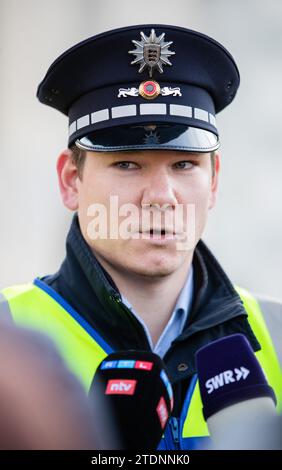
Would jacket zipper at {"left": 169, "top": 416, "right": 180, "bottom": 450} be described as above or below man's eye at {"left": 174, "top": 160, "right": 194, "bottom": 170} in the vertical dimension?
below

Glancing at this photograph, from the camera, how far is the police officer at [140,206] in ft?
5.49

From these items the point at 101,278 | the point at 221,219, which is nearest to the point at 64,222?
the point at 221,219

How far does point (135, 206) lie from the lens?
1.66m

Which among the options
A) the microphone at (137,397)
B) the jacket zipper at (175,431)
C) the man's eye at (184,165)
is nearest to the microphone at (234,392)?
the microphone at (137,397)

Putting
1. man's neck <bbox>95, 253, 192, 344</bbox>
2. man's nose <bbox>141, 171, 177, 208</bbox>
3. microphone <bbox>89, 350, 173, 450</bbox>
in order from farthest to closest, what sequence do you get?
1. man's neck <bbox>95, 253, 192, 344</bbox>
2. man's nose <bbox>141, 171, 177, 208</bbox>
3. microphone <bbox>89, 350, 173, 450</bbox>

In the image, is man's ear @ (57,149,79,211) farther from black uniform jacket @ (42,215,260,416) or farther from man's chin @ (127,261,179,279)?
man's chin @ (127,261,179,279)

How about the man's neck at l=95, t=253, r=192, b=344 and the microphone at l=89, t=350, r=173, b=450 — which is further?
the man's neck at l=95, t=253, r=192, b=344

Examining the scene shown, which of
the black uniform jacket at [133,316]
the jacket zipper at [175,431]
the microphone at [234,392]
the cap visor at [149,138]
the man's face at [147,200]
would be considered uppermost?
the cap visor at [149,138]

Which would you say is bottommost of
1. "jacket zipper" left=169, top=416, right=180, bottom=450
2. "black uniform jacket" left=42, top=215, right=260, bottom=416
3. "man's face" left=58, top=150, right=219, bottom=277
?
"jacket zipper" left=169, top=416, right=180, bottom=450

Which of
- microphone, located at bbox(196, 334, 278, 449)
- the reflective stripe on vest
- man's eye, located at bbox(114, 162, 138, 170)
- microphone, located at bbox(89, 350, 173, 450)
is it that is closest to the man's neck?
the reflective stripe on vest

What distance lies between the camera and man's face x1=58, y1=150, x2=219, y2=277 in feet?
5.42

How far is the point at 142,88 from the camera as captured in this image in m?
1.71

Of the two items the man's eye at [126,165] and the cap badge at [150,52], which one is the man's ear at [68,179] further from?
the cap badge at [150,52]

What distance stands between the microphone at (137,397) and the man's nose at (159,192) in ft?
1.54
